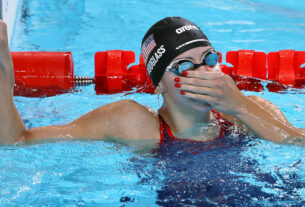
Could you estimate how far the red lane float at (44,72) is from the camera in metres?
4.43

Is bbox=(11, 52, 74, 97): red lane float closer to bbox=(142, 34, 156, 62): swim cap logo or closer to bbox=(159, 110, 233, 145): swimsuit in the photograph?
bbox=(142, 34, 156, 62): swim cap logo

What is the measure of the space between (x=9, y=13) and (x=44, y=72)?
2.44 metres

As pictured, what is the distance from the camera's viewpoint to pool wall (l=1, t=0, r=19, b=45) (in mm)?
5834

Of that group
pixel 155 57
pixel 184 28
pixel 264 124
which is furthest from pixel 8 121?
pixel 264 124

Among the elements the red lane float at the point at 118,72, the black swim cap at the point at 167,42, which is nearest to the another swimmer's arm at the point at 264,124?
the black swim cap at the point at 167,42

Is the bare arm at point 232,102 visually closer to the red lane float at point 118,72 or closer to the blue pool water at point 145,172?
the blue pool water at point 145,172

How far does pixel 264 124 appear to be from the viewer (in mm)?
2465

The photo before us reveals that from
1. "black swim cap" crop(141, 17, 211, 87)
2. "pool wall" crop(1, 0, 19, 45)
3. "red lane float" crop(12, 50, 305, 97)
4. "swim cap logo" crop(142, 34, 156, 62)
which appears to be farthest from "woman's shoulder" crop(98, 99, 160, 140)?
"pool wall" crop(1, 0, 19, 45)

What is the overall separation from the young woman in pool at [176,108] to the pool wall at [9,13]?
3617 mm

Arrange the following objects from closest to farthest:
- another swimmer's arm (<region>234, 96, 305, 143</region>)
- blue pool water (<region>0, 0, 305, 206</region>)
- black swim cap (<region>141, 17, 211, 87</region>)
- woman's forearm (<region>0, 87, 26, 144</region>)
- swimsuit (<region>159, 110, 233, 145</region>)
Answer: blue pool water (<region>0, 0, 305, 206</region>) < woman's forearm (<region>0, 87, 26, 144</region>) < another swimmer's arm (<region>234, 96, 305, 143</region>) < black swim cap (<region>141, 17, 211, 87</region>) < swimsuit (<region>159, 110, 233, 145</region>)

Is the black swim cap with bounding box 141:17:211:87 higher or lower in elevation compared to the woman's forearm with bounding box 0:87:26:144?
higher

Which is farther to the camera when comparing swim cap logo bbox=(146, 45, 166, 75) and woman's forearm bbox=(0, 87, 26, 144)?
swim cap logo bbox=(146, 45, 166, 75)

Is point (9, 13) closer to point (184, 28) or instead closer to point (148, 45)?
point (148, 45)

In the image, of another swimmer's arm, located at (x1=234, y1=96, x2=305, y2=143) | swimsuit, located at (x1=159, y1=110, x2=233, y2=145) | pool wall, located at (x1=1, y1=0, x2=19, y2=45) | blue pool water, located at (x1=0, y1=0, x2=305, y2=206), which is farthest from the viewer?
pool wall, located at (x1=1, y1=0, x2=19, y2=45)
